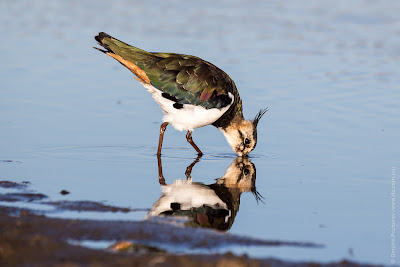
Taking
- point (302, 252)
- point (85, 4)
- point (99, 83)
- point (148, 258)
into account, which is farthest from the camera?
point (85, 4)

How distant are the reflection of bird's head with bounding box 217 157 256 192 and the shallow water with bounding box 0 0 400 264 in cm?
13

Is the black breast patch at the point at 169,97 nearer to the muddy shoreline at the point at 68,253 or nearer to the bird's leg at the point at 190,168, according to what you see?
the bird's leg at the point at 190,168

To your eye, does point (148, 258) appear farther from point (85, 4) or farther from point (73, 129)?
point (85, 4)

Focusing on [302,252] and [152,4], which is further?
[152,4]

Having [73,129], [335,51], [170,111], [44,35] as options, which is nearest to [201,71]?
[170,111]

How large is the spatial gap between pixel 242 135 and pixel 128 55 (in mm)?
2050

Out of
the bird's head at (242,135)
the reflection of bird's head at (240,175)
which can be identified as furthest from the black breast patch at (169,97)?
the reflection of bird's head at (240,175)

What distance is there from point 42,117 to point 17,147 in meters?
1.44

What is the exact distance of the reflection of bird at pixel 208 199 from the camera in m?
7.18

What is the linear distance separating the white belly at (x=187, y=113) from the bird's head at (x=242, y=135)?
0.40m

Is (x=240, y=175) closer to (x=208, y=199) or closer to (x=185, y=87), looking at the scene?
(x=208, y=199)

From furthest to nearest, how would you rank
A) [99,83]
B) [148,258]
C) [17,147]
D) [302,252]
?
[99,83] < [17,147] < [302,252] < [148,258]

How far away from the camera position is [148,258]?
18.0ft

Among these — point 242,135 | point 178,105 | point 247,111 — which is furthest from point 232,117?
point 247,111
